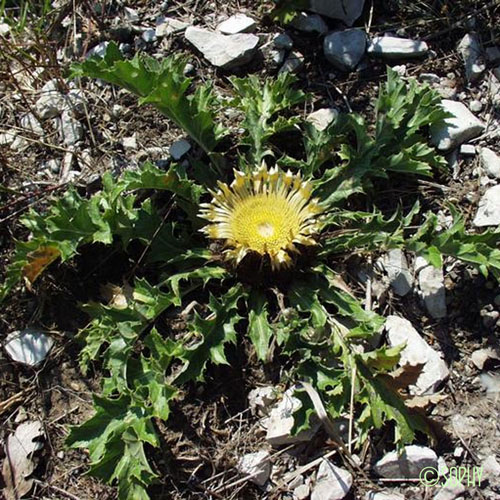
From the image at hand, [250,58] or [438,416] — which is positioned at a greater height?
[250,58]

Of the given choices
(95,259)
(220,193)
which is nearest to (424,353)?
(220,193)

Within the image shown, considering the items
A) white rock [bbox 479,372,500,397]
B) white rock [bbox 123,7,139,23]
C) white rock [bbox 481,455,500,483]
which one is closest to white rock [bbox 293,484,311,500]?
white rock [bbox 481,455,500,483]

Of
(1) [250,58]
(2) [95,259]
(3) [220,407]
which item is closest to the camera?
(3) [220,407]

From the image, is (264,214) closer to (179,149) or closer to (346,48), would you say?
(179,149)

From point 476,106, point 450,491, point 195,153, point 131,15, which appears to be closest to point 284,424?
point 450,491

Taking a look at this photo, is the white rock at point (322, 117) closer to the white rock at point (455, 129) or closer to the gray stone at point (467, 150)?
the white rock at point (455, 129)

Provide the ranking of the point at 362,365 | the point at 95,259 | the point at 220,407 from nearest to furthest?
the point at 362,365
the point at 220,407
the point at 95,259

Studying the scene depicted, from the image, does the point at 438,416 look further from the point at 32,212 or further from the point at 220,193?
the point at 32,212
